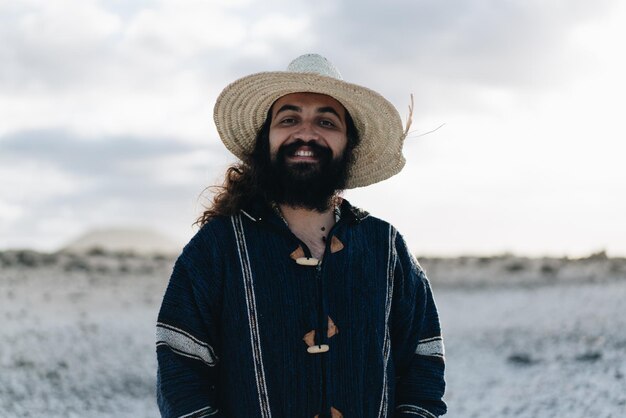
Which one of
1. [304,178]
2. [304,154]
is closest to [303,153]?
[304,154]

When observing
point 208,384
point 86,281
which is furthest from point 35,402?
point 86,281

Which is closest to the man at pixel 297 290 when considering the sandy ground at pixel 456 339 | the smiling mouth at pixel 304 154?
the smiling mouth at pixel 304 154

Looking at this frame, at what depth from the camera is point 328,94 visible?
3.63 metres

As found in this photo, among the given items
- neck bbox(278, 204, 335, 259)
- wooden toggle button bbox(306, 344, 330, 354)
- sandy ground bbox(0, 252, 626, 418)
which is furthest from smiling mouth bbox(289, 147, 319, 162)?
sandy ground bbox(0, 252, 626, 418)

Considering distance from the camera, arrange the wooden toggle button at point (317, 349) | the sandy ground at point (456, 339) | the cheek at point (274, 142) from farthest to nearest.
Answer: the sandy ground at point (456, 339) → the cheek at point (274, 142) → the wooden toggle button at point (317, 349)

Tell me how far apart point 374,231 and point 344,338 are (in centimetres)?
57

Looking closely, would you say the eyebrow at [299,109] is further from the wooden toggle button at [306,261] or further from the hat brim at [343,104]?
the wooden toggle button at [306,261]

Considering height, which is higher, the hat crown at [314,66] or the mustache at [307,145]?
the hat crown at [314,66]

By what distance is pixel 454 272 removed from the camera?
21953 mm

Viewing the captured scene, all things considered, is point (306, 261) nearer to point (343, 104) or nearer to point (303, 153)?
point (303, 153)

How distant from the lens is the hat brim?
142 inches

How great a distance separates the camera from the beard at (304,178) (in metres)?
3.46

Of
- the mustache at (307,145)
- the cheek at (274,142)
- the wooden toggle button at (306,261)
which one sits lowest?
the wooden toggle button at (306,261)

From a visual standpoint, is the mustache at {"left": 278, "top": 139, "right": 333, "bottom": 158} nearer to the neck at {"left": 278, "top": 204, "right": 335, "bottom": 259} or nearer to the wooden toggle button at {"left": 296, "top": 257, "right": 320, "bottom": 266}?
the neck at {"left": 278, "top": 204, "right": 335, "bottom": 259}
